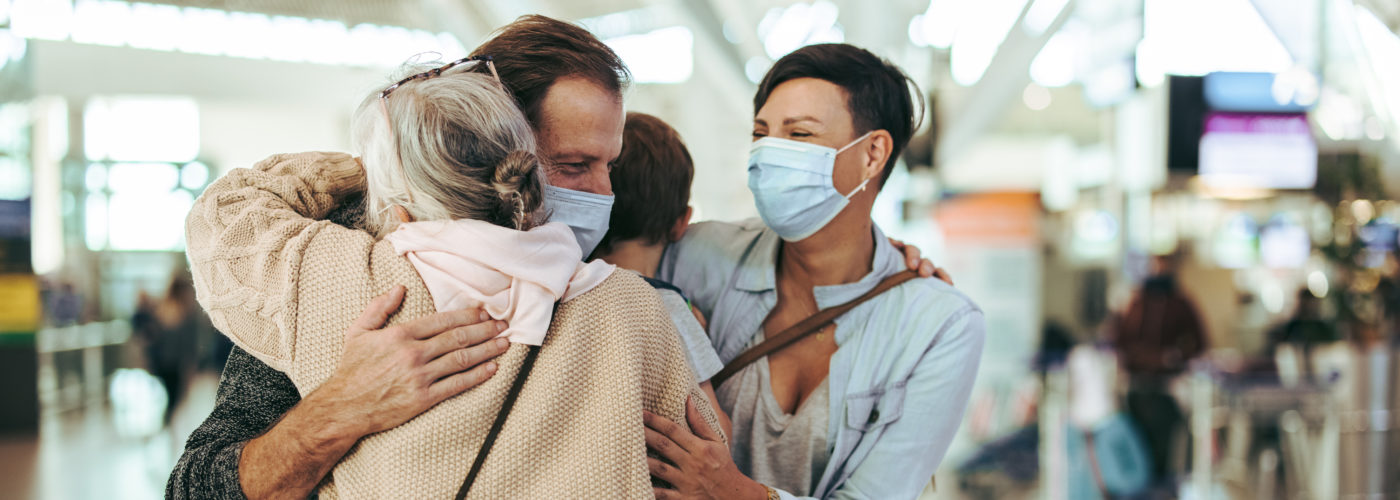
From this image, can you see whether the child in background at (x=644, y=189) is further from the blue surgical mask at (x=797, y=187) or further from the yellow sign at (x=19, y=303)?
the yellow sign at (x=19, y=303)

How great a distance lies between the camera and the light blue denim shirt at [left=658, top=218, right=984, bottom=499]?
183cm

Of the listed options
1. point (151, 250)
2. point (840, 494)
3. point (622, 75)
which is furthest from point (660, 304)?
point (151, 250)

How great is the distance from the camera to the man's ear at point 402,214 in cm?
123

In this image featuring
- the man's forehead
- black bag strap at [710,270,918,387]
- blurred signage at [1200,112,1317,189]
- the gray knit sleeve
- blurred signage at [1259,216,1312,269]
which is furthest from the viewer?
blurred signage at [1259,216,1312,269]

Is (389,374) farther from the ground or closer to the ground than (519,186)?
closer to the ground

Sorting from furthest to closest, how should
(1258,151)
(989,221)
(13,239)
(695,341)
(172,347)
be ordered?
(13,239), (172,347), (989,221), (1258,151), (695,341)

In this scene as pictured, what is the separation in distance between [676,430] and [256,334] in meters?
0.56

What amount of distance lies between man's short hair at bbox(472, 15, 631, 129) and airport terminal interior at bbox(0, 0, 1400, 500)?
11 centimetres

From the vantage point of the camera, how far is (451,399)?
1.16 meters

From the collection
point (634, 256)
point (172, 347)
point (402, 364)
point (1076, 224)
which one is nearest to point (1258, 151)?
point (1076, 224)

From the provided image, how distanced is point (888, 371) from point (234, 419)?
1.14 m

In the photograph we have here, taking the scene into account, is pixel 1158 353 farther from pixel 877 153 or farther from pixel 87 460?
pixel 87 460

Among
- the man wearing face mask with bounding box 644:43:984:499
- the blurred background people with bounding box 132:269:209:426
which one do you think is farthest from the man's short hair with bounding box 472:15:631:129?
the blurred background people with bounding box 132:269:209:426

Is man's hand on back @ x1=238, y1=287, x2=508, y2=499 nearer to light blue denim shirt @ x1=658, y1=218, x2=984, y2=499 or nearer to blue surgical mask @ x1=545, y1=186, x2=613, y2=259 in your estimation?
blue surgical mask @ x1=545, y1=186, x2=613, y2=259
